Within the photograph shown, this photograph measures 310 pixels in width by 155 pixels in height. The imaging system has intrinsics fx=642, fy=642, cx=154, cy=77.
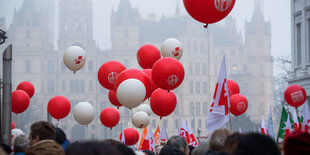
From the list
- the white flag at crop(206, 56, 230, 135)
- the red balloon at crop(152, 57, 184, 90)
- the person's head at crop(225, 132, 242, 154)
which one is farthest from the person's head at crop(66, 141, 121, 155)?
the red balloon at crop(152, 57, 184, 90)

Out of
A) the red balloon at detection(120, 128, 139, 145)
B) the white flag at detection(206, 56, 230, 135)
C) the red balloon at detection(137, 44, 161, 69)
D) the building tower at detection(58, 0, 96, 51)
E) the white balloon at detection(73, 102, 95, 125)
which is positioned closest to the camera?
the white flag at detection(206, 56, 230, 135)

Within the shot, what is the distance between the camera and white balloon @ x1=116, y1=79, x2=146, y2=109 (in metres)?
10.2

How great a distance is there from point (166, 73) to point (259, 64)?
8580cm

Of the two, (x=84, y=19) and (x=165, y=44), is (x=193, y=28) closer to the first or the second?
(x=84, y=19)

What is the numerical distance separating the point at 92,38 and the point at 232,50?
69.4 feet

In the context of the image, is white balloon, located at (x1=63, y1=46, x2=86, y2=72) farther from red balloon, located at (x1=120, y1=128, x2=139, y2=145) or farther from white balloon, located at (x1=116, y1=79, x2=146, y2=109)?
white balloon, located at (x1=116, y1=79, x2=146, y2=109)

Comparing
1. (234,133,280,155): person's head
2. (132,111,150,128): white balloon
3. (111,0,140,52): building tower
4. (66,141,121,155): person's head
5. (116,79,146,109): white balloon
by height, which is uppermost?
(111,0,140,52): building tower

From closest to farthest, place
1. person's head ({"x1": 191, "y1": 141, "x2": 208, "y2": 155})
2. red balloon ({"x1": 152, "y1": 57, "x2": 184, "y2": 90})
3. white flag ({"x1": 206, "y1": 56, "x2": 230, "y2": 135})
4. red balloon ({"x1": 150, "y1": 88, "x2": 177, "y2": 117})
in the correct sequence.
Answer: person's head ({"x1": 191, "y1": 141, "x2": 208, "y2": 155}) → white flag ({"x1": 206, "y1": 56, "x2": 230, "y2": 135}) → red balloon ({"x1": 152, "y1": 57, "x2": 184, "y2": 90}) → red balloon ({"x1": 150, "y1": 88, "x2": 177, "y2": 117})

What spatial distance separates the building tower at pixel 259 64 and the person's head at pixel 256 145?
88.3 meters

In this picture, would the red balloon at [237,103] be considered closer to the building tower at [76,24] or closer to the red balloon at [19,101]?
the red balloon at [19,101]

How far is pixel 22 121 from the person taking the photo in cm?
6362

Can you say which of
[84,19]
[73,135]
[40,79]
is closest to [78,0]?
[84,19]

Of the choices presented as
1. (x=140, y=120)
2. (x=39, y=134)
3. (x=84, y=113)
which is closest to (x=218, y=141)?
(x=39, y=134)

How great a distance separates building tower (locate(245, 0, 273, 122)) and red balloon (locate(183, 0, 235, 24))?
82.8m
